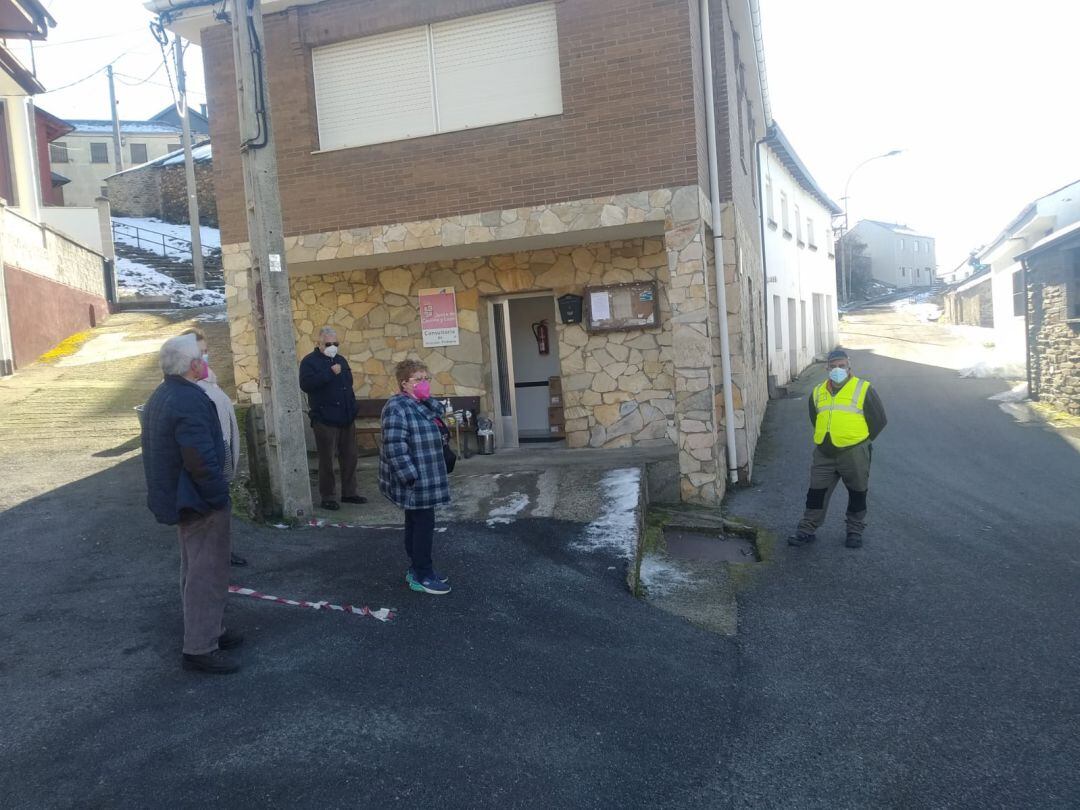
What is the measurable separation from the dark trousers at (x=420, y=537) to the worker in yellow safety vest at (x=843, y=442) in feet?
11.4

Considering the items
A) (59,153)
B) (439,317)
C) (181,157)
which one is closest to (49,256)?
(439,317)

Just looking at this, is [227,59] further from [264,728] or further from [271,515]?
[264,728]

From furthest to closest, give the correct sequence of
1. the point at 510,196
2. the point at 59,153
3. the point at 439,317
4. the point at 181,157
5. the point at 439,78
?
the point at 59,153 → the point at 181,157 → the point at 439,317 → the point at 439,78 → the point at 510,196

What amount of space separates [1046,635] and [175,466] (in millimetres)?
5217

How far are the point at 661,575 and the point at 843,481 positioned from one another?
6.00ft

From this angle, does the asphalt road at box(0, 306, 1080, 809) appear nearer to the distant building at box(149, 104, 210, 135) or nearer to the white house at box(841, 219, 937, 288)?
the distant building at box(149, 104, 210, 135)

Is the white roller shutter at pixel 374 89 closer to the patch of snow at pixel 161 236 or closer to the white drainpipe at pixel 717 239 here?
the white drainpipe at pixel 717 239

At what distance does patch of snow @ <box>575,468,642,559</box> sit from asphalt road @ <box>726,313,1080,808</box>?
107cm

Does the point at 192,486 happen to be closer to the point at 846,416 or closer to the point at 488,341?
the point at 846,416

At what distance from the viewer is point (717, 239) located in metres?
8.87

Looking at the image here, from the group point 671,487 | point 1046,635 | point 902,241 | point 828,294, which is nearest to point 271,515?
point 671,487

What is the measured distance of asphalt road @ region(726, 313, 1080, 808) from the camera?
3.56m

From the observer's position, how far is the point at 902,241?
230ft

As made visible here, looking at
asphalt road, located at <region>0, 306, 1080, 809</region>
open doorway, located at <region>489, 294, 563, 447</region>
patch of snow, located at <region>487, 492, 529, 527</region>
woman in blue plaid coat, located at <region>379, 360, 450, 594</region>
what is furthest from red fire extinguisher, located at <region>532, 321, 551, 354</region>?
woman in blue plaid coat, located at <region>379, 360, 450, 594</region>
